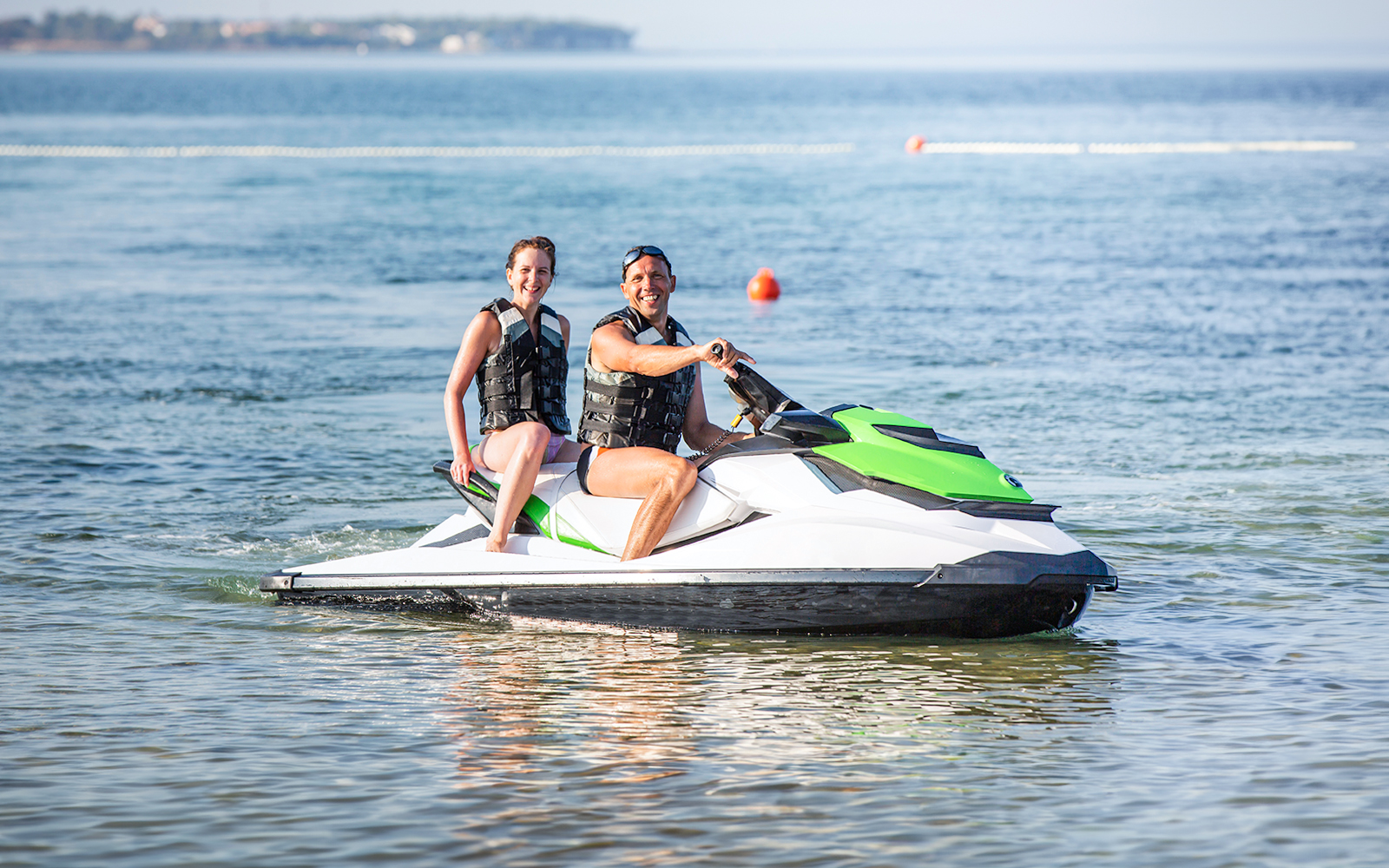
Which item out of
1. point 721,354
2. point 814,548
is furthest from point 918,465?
point 721,354

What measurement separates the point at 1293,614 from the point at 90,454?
A: 6988 mm

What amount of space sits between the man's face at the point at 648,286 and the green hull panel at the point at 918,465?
791 millimetres

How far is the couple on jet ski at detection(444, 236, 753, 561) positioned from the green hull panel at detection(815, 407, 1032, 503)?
50 cm

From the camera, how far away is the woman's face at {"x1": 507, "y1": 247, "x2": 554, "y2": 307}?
6.00m

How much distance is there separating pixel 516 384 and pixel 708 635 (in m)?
1.26

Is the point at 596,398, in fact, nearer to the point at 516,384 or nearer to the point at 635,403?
the point at 635,403

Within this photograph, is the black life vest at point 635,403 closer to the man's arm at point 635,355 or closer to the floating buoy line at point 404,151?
the man's arm at point 635,355

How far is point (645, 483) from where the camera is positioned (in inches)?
224

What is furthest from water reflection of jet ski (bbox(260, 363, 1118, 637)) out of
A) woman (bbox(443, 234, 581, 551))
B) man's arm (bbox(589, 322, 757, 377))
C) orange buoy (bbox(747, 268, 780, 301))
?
orange buoy (bbox(747, 268, 780, 301))

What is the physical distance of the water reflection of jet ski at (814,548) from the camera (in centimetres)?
541

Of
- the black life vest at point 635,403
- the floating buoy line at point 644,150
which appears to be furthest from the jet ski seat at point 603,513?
the floating buoy line at point 644,150

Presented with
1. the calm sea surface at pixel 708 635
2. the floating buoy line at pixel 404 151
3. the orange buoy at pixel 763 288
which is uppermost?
the floating buoy line at pixel 404 151

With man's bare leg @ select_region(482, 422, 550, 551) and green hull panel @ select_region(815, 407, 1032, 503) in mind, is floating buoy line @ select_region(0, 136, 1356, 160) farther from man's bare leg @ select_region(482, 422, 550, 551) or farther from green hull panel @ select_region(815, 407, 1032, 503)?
green hull panel @ select_region(815, 407, 1032, 503)

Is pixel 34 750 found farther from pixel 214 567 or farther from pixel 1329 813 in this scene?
pixel 1329 813
